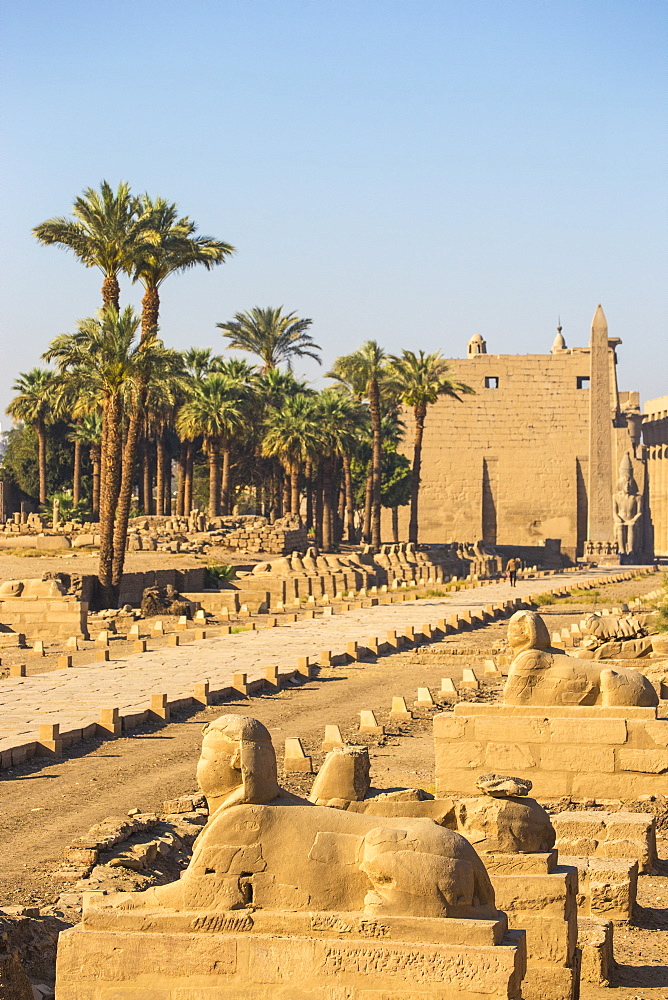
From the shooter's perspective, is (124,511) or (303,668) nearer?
(303,668)

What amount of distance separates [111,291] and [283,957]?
28.4m

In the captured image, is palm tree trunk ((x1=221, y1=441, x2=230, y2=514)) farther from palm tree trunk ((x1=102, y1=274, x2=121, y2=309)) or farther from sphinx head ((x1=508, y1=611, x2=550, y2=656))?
sphinx head ((x1=508, y1=611, x2=550, y2=656))

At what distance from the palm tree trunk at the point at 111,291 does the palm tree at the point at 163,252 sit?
2.23 ft

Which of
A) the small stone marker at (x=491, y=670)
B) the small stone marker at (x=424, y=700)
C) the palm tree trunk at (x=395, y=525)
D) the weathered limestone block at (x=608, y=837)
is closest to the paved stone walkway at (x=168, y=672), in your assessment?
the small stone marker at (x=424, y=700)

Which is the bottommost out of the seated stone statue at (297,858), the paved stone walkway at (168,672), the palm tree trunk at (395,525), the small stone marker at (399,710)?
the small stone marker at (399,710)

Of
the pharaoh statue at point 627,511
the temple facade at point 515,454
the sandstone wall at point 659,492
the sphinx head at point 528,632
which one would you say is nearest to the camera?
the sphinx head at point 528,632

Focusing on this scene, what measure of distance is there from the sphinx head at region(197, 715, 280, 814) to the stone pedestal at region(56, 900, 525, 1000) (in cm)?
45

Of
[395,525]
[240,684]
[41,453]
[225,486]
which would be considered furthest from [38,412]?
[240,684]

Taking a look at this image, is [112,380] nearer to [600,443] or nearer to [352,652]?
[352,652]

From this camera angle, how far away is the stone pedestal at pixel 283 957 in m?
4.33

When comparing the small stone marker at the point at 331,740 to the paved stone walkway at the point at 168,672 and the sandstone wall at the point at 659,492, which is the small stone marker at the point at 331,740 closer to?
the paved stone walkway at the point at 168,672

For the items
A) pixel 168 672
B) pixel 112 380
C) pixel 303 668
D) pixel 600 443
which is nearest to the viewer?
pixel 168 672

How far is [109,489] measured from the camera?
30.2 meters

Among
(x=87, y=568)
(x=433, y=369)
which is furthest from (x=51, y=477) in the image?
(x=87, y=568)
